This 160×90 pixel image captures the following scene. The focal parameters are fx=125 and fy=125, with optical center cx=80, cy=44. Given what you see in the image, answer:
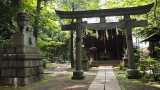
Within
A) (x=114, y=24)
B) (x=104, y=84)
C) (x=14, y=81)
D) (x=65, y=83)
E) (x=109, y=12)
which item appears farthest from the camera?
(x=114, y=24)

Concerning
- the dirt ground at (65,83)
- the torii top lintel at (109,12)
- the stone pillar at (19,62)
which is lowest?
the dirt ground at (65,83)

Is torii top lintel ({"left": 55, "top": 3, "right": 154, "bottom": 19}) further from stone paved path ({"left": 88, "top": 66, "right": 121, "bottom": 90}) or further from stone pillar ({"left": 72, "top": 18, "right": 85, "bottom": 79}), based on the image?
stone paved path ({"left": 88, "top": 66, "right": 121, "bottom": 90})

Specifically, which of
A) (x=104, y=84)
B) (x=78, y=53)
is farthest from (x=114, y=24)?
(x=104, y=84)

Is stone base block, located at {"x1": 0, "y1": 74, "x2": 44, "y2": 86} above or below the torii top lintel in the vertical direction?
below

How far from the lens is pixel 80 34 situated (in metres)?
8.55

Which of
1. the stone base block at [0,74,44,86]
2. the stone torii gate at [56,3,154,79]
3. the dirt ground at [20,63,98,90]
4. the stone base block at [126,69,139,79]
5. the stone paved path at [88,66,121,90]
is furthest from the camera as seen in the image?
the stone torii gate at [56,3,154,79]

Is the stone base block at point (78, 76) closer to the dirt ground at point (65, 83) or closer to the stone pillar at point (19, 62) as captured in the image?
the dirt ground at point (65, 83)

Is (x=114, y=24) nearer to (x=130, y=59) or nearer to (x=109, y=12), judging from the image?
(x=109, y=12)

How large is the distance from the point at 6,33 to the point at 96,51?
14675 mm

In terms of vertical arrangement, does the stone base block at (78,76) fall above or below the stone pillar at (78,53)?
below

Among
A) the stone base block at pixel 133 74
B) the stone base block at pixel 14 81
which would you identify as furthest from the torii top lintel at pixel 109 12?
the stone base block at pixel 14 81

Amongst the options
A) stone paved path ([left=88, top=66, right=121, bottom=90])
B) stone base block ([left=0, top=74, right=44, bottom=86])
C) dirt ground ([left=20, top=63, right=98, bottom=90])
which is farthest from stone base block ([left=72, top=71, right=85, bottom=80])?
stone base block ([left=0, top=74, right=44, bottom=86])

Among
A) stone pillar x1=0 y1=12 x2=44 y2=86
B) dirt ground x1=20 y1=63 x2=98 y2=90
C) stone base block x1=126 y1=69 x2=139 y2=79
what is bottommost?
dirt ground x1=20 y1=63 x2=98 y2=90

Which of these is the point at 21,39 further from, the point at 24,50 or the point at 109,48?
the point at 109,48
